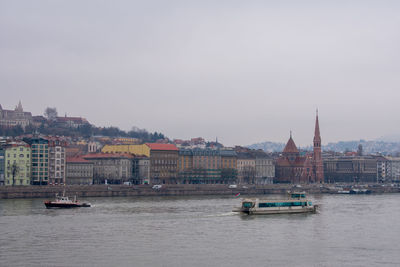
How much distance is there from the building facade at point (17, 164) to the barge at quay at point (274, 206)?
5004 cm

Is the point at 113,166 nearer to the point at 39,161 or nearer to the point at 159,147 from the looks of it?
the point at 159,147

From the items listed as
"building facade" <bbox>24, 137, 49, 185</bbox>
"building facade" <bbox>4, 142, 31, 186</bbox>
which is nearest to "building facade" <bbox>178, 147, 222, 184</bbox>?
"building facade" <bbox>24, 137, 49, 185</bbox>

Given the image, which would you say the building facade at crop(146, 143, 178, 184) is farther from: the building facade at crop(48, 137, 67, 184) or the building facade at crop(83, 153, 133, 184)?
the building facade at crop(48, 137, 67, 184)

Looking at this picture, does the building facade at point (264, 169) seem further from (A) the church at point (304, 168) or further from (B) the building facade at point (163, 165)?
(B) the building facade at point (163, 165)

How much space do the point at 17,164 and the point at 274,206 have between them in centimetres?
5265

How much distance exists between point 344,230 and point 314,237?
5.34m

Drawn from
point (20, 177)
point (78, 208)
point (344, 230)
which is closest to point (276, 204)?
point (344, 230)

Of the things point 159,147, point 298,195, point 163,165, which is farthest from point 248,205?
Answer: point 159,147

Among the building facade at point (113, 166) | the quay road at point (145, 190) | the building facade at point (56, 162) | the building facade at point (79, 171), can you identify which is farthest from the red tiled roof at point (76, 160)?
the quay road at point (145, 190)

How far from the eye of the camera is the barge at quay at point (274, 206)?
66.1 meters

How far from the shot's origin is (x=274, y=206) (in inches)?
2675

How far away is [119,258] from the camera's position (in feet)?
129

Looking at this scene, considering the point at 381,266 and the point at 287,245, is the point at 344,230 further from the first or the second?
the point at 381,266

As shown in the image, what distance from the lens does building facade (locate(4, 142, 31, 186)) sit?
4225 inches
